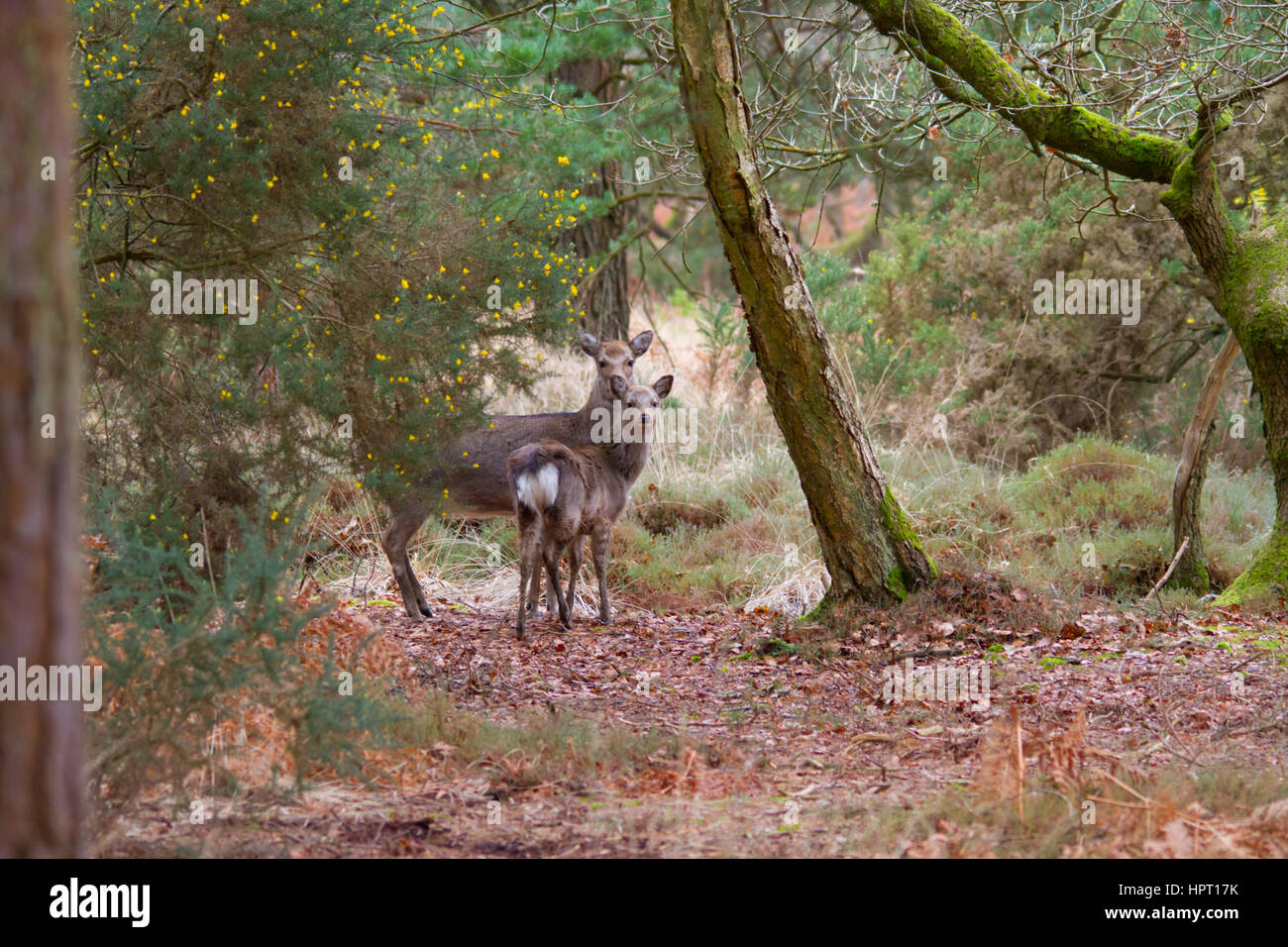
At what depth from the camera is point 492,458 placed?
9.79 m

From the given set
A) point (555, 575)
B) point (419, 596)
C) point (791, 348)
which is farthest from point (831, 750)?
point (419, 596)

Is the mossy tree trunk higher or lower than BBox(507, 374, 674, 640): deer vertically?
higher

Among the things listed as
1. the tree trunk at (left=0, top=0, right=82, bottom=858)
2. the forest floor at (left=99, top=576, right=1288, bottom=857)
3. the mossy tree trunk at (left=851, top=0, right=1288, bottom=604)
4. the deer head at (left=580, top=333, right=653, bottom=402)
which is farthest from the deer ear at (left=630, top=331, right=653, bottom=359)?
the tree trunk at (left=0, top=0, right=82, bottom=858)

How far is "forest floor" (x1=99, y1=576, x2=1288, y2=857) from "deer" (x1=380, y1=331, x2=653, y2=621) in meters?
1.14

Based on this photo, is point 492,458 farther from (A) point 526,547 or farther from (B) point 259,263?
(B) point 259,263

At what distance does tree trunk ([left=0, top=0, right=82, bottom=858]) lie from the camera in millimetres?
2229

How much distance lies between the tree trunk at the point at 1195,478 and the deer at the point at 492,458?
4390 millimetres

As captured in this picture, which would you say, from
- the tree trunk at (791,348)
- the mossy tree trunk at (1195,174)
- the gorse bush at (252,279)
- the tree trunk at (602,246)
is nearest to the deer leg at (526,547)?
the gorse bush at (252,279)

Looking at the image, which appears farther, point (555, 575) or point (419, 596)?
point (419, 596)

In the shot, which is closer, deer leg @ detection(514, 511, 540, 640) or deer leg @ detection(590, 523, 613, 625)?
deer leg @ detection(514, 511, 540, 640)

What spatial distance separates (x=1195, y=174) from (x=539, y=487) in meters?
5.03

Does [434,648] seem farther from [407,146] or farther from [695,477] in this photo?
[695,477]

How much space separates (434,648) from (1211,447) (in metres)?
10.9

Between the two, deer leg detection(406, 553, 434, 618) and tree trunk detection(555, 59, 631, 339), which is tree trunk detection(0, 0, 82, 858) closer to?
deer leg detection(406, 553, 434, 618)
